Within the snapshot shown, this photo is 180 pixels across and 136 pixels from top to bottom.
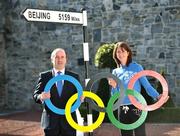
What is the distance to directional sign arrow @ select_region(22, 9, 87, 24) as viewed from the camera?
5783 millimetres

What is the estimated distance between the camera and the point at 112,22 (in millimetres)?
12719

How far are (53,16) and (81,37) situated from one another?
7153 millimetres

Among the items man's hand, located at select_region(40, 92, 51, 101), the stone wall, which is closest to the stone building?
the stone wall

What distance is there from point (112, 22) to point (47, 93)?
27.5 feet

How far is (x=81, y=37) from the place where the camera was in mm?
13188

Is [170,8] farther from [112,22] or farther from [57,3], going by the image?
[57,3]

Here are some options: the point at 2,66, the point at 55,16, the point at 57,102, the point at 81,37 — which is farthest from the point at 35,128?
the point at 57,102

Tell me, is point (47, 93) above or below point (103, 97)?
above

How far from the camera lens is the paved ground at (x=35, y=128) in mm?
8680

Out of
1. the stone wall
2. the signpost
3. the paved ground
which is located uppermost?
the signpost

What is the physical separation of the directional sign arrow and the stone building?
6.04 m

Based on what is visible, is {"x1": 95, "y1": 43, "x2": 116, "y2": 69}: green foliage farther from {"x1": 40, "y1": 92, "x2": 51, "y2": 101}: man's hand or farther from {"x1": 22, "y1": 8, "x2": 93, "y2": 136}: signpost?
{"x1": 40, "y1": 92, "x2": 51, "y2": 101}: man's hand

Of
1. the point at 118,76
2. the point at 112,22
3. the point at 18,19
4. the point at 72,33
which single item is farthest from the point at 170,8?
the point at 118,76

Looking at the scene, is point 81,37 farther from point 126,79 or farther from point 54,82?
point 54,82
